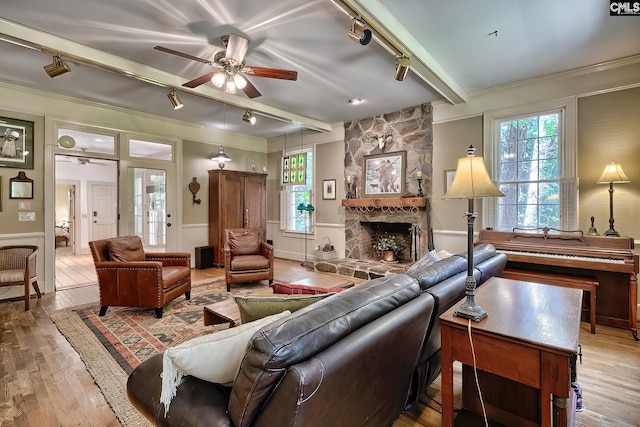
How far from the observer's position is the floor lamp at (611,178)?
3135mm

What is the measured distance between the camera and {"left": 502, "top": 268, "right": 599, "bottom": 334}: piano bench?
9.32 ft

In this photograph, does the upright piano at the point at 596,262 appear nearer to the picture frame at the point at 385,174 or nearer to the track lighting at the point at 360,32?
the picture frame at the point at 385,174

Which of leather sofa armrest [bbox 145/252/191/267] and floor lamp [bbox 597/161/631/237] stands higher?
floor lamp [bbox 597/161/631/237]

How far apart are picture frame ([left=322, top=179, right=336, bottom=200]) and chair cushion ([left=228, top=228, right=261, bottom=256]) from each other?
187cm

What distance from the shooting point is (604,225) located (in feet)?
11.2

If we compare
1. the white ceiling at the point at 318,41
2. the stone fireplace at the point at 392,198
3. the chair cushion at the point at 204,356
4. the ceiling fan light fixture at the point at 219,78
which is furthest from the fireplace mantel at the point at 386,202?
the chair cushion at the point at 204,356

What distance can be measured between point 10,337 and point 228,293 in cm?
209

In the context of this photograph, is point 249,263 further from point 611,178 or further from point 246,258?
point 611,178

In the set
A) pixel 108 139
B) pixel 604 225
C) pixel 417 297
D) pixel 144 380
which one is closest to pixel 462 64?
pixel 604 225

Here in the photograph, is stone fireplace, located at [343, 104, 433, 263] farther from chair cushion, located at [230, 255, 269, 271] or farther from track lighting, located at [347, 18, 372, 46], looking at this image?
track lighting, located at [347, 18, 372, 46]

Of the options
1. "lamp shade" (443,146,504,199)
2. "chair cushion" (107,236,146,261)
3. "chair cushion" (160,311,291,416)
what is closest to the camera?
"chair cushion" (160,311,291,416)

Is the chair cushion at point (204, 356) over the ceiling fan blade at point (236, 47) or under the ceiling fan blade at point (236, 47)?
under

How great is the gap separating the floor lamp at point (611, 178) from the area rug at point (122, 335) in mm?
4215

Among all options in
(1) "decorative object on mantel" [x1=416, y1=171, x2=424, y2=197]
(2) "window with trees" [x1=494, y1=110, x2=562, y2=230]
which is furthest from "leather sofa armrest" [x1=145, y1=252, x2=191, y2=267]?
(2) "window with trees" [x1=494, y1=110, x2=562, y2=230]
